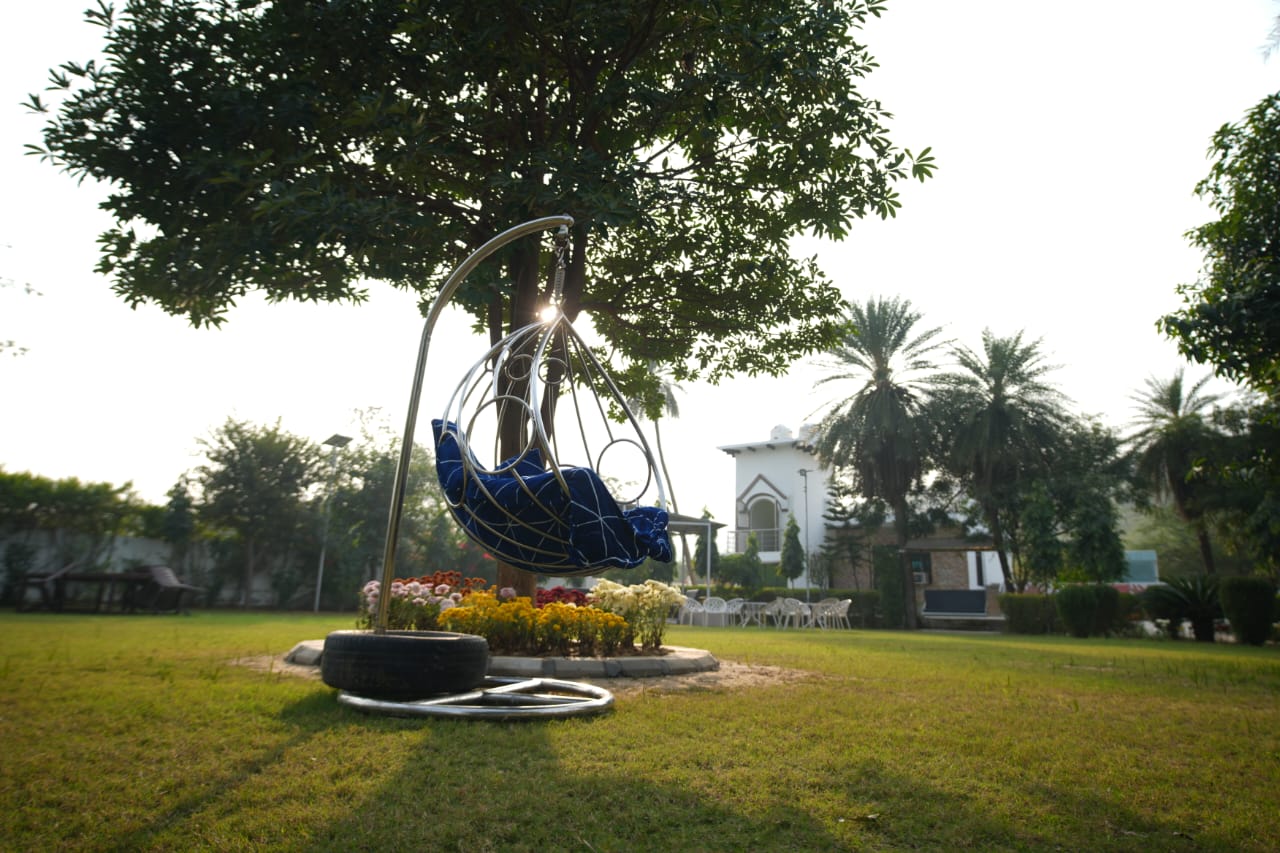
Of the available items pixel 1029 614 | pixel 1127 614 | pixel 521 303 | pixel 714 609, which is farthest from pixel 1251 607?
pixel 521 303

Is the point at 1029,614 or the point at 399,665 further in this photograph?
the point at 1029,614

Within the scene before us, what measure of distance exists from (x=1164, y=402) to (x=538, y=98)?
109ft

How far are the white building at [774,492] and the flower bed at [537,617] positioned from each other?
84.3ft

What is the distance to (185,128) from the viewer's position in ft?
24.6

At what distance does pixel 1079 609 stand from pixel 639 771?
728 inches

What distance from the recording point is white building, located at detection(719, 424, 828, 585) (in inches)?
1368

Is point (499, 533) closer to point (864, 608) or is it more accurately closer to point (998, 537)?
point (864, 608)

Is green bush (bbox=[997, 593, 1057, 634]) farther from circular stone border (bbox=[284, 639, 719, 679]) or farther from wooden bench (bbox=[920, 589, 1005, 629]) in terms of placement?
circular stone border (bbox=[284, 639, 719, 679])

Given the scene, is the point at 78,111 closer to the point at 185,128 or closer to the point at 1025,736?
the point at 185,128

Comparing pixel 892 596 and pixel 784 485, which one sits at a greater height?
pixel 784 485

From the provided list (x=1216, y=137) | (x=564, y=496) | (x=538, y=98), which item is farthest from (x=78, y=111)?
(x=1216, y=137)

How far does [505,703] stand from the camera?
17.5 ft

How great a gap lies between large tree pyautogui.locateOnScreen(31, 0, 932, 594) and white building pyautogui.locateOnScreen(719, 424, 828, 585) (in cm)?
2593

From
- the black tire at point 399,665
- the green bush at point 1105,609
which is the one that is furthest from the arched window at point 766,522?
the black tire at point 399,665
